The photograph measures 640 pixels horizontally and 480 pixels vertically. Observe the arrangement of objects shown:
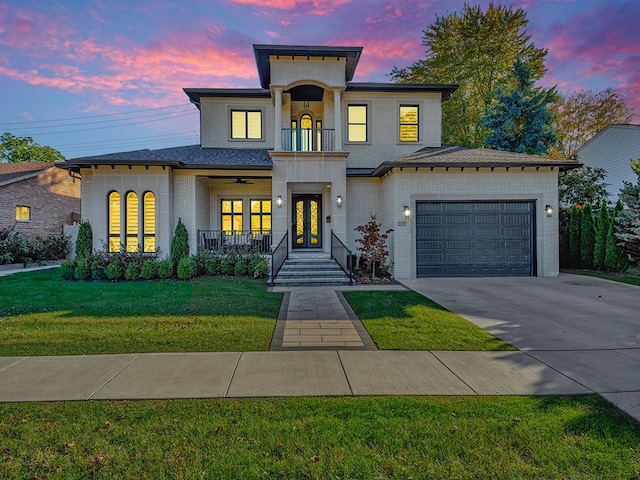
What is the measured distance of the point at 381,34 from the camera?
18.2 meters

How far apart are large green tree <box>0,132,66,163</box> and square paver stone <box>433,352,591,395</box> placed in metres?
43.9

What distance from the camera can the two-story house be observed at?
12773 mm

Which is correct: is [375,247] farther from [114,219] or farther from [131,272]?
[114,219]

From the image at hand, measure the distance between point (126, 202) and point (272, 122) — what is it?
276 inches

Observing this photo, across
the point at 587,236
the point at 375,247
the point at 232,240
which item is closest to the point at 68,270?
the point at 232,240

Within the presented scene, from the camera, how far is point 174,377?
3975mm

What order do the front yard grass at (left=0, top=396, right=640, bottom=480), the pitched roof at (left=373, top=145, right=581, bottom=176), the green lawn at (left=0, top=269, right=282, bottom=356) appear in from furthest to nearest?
1. the pitched roof at (left=373, top=145, right=581, bottom=176)
2. the green lawn at (left=0, top=269, right=282, bottom=356)
3. the front yard grass at (left=0, top=396, right=640, bottom=480)

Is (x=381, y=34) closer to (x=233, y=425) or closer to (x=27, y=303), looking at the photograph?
(x=27, y=303)

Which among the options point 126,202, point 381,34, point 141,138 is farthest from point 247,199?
point 141,138

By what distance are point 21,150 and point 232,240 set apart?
112ft

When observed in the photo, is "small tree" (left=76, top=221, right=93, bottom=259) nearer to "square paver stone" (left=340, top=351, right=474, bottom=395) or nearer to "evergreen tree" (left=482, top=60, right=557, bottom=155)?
"square paver stone" (left=340, top=351, right=474, bottom=395)

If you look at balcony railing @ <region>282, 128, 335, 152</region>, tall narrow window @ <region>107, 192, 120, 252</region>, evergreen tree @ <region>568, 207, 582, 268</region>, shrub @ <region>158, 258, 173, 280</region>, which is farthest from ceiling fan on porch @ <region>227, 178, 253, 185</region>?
evergreen tree @ <region>568, 207, 582, 268</region>

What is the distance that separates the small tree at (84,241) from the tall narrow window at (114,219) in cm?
65

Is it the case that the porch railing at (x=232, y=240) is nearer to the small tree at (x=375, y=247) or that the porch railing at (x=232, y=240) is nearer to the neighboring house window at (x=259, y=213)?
the neighboring house window at (x=259, y=213)
